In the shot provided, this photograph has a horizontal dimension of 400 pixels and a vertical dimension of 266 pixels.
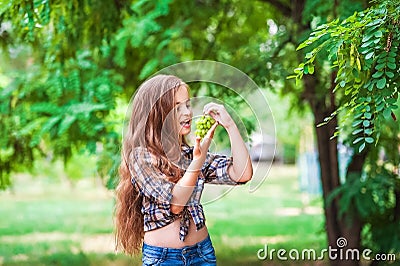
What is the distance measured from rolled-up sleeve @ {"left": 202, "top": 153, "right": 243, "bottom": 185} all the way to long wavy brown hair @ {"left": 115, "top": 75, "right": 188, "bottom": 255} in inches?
4.9

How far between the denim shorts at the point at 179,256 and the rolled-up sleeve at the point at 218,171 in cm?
23

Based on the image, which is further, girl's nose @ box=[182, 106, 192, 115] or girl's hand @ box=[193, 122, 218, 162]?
girl's nose @ box=[182, 106, 192, 115]

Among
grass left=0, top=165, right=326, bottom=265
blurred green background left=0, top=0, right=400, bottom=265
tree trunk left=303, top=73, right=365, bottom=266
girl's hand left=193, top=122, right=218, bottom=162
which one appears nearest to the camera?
girl's hand left=193, top=122, right=218, bottom=162

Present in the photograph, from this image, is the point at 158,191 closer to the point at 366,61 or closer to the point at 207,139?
the point at 207,139

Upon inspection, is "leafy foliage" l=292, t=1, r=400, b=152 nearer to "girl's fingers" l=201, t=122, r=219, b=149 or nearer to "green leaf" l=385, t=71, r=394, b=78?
"green leaf" l=385, t=71, r=394, b=78

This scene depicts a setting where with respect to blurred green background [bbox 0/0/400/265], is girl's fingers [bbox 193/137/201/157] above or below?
below

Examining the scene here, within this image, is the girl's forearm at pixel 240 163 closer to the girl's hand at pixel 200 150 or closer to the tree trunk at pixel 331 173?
the girl's hand at pixel 200 150

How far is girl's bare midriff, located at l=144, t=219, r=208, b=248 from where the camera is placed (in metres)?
2.43

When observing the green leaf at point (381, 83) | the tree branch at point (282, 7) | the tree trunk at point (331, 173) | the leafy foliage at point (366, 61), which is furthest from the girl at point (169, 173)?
the tree branch at point (282, 7)

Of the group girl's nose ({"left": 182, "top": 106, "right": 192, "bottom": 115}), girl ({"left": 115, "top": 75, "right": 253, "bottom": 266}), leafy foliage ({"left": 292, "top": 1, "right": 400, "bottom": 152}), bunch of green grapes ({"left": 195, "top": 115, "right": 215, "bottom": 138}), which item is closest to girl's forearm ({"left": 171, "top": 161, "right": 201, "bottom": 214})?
girl ({"left": 115, "top": 75, "right": 253, "bottom": 266})

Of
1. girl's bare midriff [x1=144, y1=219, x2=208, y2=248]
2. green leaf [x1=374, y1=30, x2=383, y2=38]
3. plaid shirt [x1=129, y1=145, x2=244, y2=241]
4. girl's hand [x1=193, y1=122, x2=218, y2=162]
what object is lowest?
girl's bare midriff [x1=144, y1=219, x2=208, y2=248]

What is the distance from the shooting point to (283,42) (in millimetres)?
4898

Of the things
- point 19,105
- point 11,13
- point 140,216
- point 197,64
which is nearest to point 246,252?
point 19,105

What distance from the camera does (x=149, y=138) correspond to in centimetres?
248
